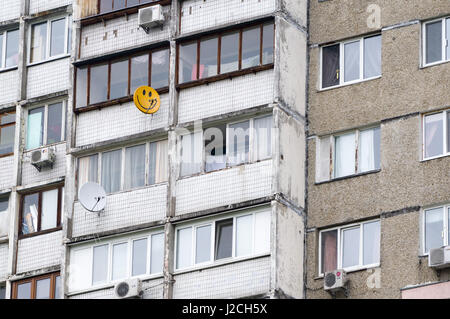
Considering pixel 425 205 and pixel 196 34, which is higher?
pixel 196 34

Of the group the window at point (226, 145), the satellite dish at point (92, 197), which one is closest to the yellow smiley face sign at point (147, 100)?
the window at point (226, 145)

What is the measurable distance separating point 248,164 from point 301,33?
12.1ft

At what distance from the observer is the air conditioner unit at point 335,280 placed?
4191 cm

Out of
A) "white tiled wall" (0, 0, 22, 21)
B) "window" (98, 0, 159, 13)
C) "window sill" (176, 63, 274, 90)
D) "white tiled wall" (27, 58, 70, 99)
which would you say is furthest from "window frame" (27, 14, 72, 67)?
"window sill" (176, 63, 274, 90)

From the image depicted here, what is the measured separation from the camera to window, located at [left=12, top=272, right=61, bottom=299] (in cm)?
4547

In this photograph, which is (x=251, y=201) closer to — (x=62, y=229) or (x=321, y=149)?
(x=321, y=149)

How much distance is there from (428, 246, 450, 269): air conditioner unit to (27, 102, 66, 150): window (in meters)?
11.0

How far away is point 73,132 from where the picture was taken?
45719 millimetres

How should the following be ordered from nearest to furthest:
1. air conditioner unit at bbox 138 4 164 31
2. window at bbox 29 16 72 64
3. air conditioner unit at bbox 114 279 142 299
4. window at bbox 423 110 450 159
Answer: window at bbox 423 110 450 159 < air conditioner unit at bbox 114 279 142 299 < air conditioner unit at bbox 138 4 164 31 < window at bbox 29 16 72 64

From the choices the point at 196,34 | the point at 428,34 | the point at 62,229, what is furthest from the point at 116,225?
the point at 428,34

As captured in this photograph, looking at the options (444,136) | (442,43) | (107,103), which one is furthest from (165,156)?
(442,43)

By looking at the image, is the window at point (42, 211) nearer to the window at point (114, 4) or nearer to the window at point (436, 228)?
the window at point (114, 4)

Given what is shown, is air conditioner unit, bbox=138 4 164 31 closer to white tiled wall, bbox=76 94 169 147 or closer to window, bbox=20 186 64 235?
white tiled wall, bbox=76 94 169 147
